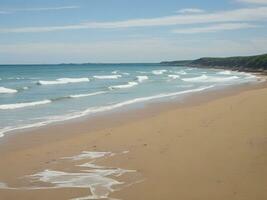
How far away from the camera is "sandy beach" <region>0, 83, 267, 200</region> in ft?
26.2

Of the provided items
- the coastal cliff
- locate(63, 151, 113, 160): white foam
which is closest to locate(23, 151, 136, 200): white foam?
locate(63, 151, 113, 160): white foam

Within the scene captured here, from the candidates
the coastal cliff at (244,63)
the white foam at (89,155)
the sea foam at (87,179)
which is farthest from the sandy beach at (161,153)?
the coastal cliff at (244,63)

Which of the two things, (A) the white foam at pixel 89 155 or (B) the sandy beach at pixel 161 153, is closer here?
(B) the sandy beach at pixel 161 153

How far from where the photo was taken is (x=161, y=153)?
1088 cm

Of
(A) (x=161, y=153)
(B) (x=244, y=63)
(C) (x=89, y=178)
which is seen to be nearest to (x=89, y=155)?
(A) (x=161, y=153)

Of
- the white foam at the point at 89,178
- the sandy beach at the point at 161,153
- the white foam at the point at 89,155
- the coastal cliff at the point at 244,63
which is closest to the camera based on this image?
the sandy beach at the point at 161,153

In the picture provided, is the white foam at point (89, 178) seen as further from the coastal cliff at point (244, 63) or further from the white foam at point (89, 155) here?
the coastal cliff at point (244, 63)

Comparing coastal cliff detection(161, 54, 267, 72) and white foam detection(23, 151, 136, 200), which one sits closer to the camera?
white foam detection(23, 151, 136, 200)

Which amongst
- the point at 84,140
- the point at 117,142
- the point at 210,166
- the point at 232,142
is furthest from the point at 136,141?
the point at 210,166

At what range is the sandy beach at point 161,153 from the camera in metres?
7.99

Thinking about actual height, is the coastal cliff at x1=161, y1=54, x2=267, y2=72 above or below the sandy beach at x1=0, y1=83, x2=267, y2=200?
above

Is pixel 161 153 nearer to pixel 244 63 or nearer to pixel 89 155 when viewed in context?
pixel 89 155

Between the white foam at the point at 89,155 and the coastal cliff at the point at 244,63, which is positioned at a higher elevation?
the coastal cliff at the point at 244,63

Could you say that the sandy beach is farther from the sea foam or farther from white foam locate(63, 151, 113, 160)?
white foam locate(63, 151, 113, 160)
